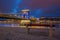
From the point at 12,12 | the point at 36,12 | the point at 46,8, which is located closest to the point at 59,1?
the point at 46,8

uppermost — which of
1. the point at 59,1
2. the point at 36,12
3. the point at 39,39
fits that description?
the point at 59,1

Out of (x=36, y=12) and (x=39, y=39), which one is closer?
(x=39, y=39)

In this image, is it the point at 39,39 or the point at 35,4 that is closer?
the point at 39,39

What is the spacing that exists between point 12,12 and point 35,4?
1.05 meters

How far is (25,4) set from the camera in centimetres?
679

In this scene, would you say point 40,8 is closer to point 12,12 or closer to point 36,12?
point 36,12

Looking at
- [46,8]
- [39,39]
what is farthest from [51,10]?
[39,39]

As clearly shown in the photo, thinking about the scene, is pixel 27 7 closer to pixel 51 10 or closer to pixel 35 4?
pixel 35 4

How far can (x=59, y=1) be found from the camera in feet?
22.6

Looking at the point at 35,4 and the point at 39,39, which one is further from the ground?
the point at 35,4

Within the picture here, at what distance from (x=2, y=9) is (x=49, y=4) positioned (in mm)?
2041

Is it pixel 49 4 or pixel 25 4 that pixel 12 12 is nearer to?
pixel 25 4

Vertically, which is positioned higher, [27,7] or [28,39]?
[27,7]

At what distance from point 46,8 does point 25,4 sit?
907 millimetres
